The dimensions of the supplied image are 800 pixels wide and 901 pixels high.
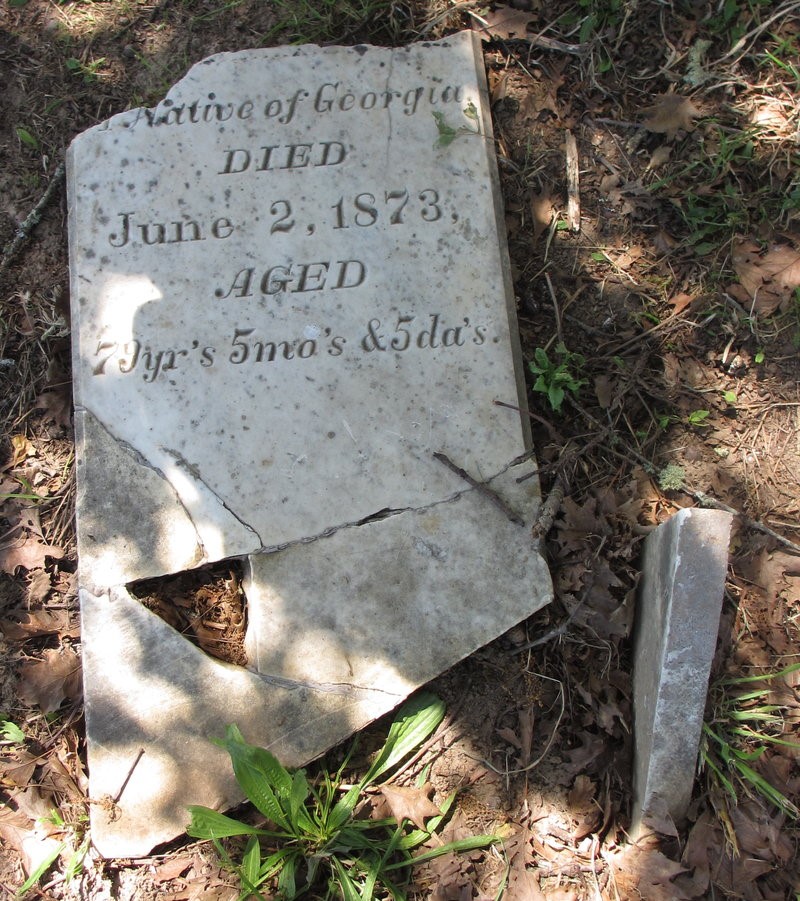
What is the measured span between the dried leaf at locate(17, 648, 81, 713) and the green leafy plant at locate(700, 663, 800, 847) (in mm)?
2113

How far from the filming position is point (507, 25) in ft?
10.0

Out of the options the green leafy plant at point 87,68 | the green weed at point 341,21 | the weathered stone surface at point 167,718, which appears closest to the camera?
the weathered stone surface at point 167,718

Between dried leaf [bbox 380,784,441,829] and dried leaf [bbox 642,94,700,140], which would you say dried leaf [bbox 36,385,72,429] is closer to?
dried leaf [bbox 380,784,441,829]

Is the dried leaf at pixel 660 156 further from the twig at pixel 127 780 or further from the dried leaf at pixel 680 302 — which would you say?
the twig at pixel 127 780

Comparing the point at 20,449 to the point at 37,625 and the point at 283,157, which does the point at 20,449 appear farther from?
the point at 283,157

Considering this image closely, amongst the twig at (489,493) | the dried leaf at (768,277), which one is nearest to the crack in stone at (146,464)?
the twig at (489,493)

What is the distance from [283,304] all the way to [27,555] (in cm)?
132

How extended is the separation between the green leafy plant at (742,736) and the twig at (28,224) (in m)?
3.08

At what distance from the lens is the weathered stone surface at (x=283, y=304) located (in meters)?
2.46

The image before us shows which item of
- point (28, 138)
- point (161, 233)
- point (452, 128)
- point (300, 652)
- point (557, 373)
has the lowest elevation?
point (300, 652)

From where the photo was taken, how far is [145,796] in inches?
90.5

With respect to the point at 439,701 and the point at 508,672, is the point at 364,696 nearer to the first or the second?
the point at 439,701

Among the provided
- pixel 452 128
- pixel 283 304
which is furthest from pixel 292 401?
pixel 452 128

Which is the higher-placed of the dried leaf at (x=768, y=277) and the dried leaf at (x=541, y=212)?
the dried leaf at (x=541, y=212)
